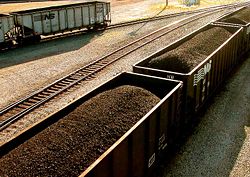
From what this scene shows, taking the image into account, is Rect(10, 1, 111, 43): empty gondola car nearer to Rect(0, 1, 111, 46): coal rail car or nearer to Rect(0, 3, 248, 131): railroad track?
Rect(0, 1, 111, 46): coal rail car

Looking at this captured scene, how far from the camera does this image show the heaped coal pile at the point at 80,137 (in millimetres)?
6379

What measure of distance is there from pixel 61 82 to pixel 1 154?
33.8 feet

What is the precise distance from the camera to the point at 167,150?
33.6ft

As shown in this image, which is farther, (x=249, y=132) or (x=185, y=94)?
(x=249, y=132)

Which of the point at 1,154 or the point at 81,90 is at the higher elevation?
the point at 1,154

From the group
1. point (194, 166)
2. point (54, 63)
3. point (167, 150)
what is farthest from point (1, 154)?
point (54, 63)

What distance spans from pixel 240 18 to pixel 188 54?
43.4 ft

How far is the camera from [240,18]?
79.4 ft

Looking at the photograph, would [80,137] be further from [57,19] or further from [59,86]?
[57,19]

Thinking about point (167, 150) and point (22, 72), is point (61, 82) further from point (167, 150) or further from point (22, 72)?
point (167, 150)

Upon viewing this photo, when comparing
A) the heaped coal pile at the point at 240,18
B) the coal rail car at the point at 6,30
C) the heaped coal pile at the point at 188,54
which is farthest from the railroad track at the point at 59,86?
the coal rail car at the point at 6,30

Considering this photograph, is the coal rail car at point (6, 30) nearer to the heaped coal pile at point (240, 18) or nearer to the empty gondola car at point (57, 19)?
the empty gondola car at point (57, 19)

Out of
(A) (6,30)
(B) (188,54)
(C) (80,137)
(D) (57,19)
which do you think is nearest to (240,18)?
(B) (188,54)

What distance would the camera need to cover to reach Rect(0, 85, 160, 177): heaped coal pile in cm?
638
